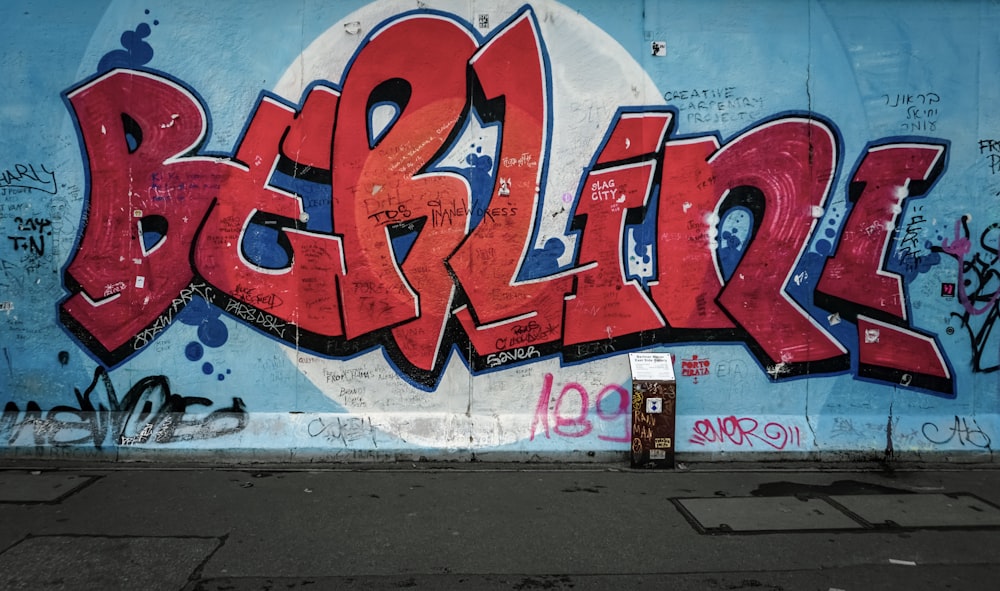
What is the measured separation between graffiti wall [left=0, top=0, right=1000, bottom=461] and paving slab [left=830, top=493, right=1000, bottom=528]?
1073 mm

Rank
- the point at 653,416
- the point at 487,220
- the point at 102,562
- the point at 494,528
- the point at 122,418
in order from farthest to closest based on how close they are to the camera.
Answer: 1. the point at 487,220
2. the point at 122,418
3. the point at 653,416
4. the point at 494,528
5. the point at 102,562

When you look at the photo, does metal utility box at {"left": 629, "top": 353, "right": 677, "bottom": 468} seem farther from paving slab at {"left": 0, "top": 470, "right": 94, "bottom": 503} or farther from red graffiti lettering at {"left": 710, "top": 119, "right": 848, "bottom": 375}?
paving slab at {"left": 0, "top": 470, "right": 94, "bottom": 503}

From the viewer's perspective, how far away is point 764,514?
5.24 meters

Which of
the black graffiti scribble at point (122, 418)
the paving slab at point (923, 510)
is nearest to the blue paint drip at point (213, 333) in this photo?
the black graffiti scribble at point (122, 418)

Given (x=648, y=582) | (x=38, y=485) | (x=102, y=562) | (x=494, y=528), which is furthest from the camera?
(x=38, y=485)

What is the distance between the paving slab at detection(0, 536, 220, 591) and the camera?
402cm

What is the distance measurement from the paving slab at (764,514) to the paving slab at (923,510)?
259mm

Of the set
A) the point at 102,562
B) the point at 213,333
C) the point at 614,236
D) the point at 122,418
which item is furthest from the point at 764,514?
the point at 122,418

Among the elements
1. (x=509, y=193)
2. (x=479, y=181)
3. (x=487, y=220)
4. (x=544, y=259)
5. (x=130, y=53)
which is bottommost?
(x=544, y=259)

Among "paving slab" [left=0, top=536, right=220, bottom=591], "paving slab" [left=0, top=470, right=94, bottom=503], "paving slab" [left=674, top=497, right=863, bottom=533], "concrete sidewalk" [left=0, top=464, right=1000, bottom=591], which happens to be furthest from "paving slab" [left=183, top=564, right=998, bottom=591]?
"paving slab" [left=0, top=470, right=94, bottom=503]

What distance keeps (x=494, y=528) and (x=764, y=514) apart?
227 cm

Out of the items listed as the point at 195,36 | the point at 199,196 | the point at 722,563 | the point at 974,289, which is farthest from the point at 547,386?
the point at 195,36

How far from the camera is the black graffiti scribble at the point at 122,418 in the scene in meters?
6.56

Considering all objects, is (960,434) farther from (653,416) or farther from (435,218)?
(435,218)
